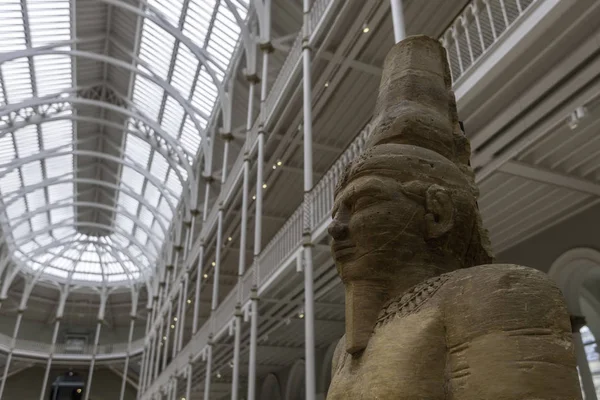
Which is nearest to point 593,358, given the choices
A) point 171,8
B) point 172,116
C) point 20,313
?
point 171,8

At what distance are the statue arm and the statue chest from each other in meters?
0.05

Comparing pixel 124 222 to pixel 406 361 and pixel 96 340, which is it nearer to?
pixel 96 340

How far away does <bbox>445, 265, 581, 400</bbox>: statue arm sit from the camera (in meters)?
1.76

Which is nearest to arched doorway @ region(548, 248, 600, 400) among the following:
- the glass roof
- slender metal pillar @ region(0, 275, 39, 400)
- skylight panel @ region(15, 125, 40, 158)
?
the glass roof

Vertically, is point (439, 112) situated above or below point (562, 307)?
above

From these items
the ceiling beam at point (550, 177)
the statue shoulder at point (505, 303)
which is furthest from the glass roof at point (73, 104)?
the statue shoulder at point (505, 303)

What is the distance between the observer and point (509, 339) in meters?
1.83

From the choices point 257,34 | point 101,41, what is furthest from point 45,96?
point 257,34

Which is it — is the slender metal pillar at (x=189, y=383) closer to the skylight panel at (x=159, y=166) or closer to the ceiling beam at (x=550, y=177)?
the ceiling beam at (x=550, y=177)

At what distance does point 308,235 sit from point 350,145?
5.38ft

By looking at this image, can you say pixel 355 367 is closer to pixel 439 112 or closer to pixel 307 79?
pixel 439 112

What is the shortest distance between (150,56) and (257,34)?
8.62 meters

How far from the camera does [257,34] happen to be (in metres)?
16.1

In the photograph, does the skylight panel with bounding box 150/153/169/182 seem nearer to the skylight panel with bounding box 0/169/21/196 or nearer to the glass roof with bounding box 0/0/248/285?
the glass roof with bounding box 0/0/248/285
